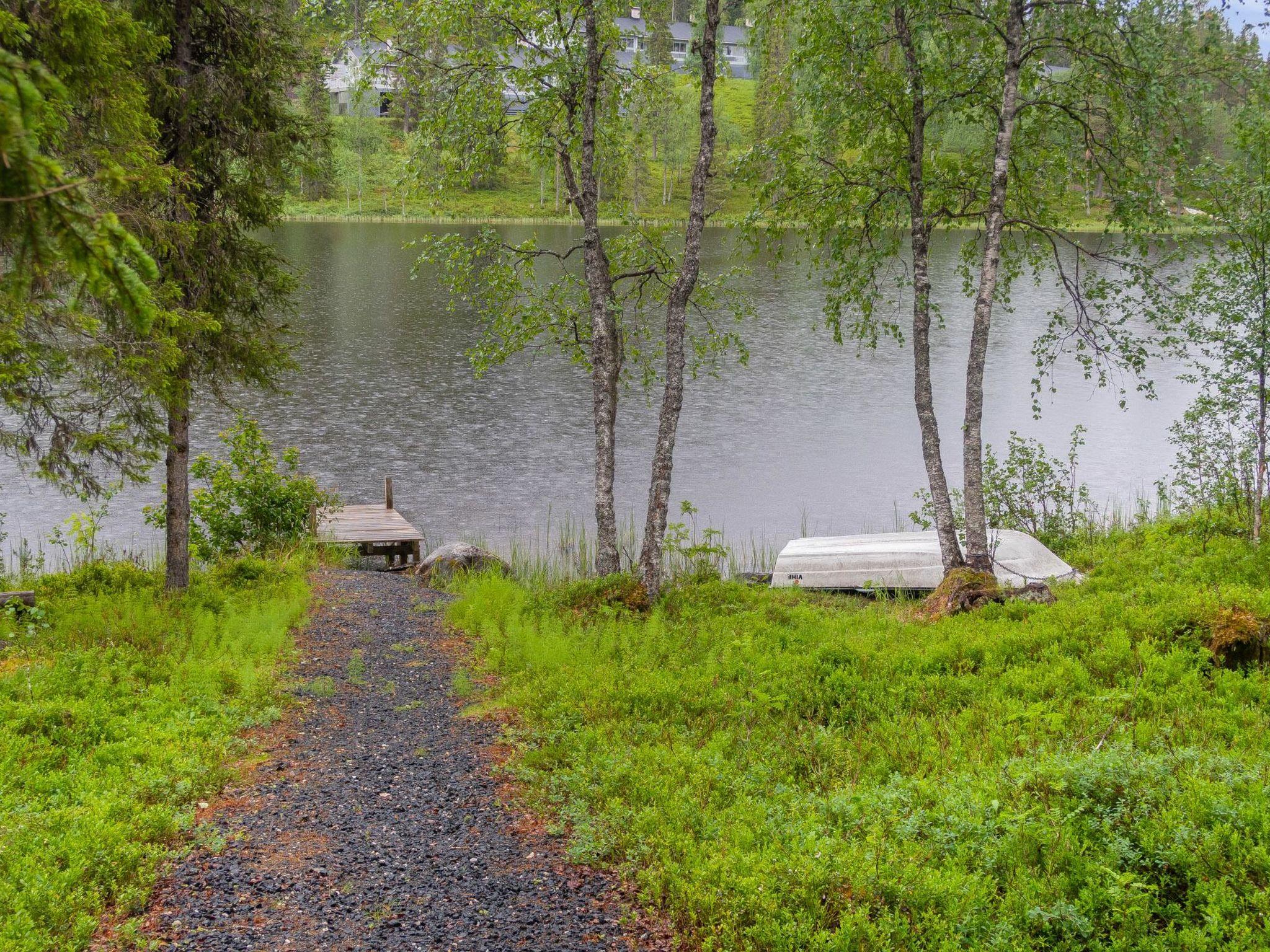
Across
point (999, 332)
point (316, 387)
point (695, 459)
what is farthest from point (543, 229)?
point (695, 459)

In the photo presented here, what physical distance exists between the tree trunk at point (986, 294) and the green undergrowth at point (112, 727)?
9089 millimetres

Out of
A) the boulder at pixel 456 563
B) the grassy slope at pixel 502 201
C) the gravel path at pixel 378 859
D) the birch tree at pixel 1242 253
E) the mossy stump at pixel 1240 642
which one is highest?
the grassy slope at pixel 502 201

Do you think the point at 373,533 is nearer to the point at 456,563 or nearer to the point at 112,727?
the point at 456,563

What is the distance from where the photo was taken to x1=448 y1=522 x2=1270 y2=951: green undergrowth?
5.24 meters

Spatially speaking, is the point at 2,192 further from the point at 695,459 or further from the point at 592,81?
the point at 695,459

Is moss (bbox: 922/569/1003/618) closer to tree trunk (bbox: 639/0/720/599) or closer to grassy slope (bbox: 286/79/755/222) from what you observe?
tree trunk (bbox: 639/0/720/599)

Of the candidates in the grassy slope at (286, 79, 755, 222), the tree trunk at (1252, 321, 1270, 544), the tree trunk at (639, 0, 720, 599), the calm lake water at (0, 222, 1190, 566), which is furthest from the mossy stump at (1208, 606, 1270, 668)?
the grassy slope at (286, 79, 755, 222)

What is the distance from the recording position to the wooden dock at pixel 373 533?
62.2ft

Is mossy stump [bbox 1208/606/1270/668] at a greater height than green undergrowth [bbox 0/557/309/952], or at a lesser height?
greater

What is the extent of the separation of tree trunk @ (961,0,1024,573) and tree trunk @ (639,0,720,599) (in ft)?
12.4

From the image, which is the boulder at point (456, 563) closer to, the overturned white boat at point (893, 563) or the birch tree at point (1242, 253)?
the overturned white boat at point (893, 563)

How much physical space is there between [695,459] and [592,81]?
14.4 m

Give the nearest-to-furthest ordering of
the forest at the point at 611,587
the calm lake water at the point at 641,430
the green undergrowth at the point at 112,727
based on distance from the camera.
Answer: the forest at the point at 611,587
the green undergrowth at the point at 112,727
the calm lake water at the point at 641,430

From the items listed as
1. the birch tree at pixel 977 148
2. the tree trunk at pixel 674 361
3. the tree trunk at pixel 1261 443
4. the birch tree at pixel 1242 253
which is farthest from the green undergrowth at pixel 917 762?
the birch tree at pixel 977 148
